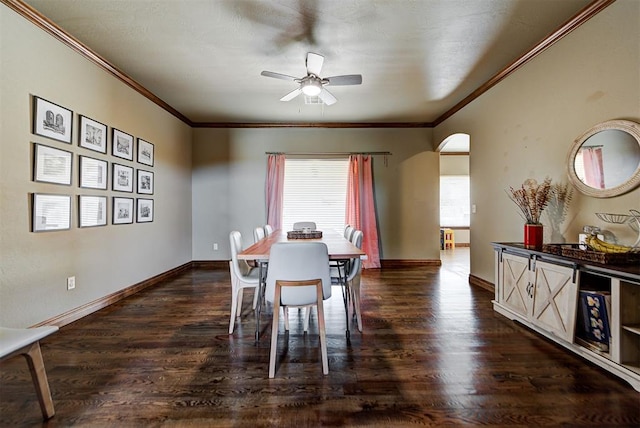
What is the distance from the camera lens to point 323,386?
1729mm

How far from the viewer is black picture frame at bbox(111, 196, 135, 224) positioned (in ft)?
10.8

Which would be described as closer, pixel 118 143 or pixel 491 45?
pixel 491 45

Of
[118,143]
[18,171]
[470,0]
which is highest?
[470,0]

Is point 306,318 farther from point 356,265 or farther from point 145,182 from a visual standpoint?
point 145,182

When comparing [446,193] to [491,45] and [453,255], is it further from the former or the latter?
[491,45]

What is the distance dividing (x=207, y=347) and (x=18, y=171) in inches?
76.8

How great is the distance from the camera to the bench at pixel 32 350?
4.15 ft

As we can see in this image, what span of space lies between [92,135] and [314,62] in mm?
2328

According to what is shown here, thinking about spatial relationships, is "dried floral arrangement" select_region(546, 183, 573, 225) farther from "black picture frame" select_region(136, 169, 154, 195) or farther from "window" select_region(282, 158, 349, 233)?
"black picture frame" select_region(136, 169, 154, 195)

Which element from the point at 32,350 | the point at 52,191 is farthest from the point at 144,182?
the point at 32,350

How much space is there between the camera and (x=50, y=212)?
2434mm

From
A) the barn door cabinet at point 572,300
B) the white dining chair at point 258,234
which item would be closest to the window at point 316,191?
the white dining chair at point 258,234

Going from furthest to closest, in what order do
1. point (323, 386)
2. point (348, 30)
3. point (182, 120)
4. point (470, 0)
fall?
point (182, 120) < point (348, 30) < point (470, 0) < point (323, 386)

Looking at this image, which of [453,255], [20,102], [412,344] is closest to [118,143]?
[20,102]
